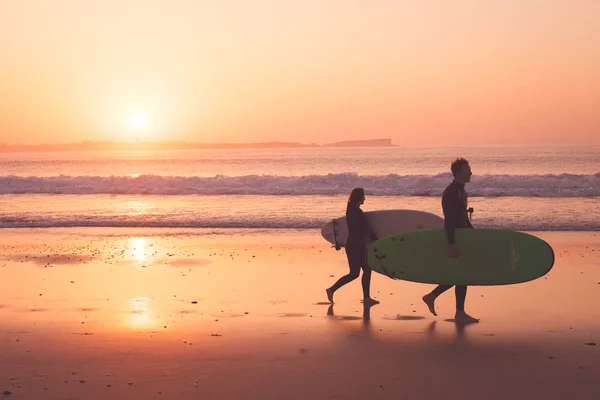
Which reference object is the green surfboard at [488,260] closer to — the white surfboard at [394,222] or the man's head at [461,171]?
the man's head at [461,171]

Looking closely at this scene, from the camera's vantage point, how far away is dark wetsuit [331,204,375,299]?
8.50m

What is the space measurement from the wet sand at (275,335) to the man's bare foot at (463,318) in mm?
111

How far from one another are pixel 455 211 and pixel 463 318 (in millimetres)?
1039

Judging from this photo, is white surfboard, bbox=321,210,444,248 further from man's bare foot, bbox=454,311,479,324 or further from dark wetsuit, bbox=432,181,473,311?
man's bare foot, bbox=454,311,479,324

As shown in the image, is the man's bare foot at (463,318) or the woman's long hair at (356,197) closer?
the man's bare foot at (463,318)

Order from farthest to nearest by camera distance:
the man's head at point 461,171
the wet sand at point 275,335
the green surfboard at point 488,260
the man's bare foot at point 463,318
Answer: the green surfboard at point 488,260 < the man's bare foot at point 463,318 < the man's head at point 461,171 < the wet sand at point 275,335

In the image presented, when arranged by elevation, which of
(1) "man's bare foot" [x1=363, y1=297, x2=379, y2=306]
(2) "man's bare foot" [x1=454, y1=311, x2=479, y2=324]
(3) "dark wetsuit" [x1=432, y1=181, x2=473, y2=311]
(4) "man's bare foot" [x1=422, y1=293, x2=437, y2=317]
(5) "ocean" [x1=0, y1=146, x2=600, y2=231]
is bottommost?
(5) "ocean" [x1=0, y1=146, x2=600, y2=231]

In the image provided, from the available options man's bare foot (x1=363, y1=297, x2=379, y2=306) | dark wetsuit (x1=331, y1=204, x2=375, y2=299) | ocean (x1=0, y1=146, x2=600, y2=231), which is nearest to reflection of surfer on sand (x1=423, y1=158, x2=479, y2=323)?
man's bare foot (x1=363, y1=297, x2=379, y2=306)

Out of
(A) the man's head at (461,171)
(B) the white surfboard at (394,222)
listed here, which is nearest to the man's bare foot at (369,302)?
(B) the white surfboard at (394,222)

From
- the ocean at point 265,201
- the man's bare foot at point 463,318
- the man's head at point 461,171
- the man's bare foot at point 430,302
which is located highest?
the man's head at point 461,171

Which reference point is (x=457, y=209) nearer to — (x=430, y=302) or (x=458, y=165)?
(x=458, y=165)

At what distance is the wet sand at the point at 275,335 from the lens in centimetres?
545

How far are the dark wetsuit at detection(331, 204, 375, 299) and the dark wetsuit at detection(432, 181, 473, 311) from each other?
1197 millimetres

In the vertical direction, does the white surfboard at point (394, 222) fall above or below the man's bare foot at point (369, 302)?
above
